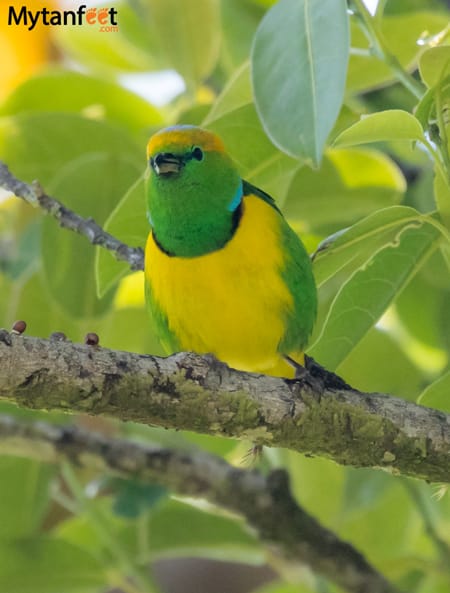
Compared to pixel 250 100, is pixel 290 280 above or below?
below

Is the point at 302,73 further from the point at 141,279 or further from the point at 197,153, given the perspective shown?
the point at 141,279

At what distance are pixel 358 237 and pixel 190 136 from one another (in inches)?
15.8

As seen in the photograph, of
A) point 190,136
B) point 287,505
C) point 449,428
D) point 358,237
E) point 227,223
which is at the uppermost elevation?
point 190,136

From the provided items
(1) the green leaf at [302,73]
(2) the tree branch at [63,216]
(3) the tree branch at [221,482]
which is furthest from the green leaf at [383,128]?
(3) the tree branch at [221,482]

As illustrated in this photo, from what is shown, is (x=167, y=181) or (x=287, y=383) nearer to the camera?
(x=287, y=383)

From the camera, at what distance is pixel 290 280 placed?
1762 mm

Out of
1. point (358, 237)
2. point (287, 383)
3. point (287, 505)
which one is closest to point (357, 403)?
point (287, 383)

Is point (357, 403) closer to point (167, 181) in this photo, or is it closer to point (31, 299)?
point (167, 181)

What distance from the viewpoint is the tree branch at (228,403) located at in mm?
1300

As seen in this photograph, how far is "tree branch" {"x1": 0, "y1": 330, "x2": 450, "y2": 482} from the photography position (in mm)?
1300

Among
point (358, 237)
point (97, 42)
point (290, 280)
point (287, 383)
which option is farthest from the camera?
point (97, 42)

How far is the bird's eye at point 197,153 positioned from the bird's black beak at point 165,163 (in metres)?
0.03

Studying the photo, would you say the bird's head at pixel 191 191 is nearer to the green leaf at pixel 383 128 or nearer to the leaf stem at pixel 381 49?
the leaf stem at pixel 381 49

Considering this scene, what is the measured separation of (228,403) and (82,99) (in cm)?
128
